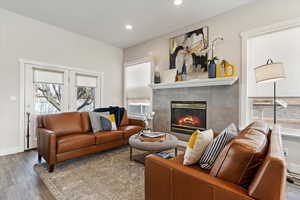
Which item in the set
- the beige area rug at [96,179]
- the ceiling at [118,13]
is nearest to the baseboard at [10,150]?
the beige area rug at [96,179]

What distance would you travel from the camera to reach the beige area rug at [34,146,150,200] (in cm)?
183

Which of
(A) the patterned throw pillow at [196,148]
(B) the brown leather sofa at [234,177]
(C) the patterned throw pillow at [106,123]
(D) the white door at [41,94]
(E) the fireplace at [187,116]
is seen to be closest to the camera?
(B) the brown leather sofa at [234,177]

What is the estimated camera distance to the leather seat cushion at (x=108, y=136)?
2.96 meters

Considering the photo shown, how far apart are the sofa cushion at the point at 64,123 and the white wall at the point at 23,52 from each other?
1.06 metres

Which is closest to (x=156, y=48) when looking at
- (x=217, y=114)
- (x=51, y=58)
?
(x=217, y=114)

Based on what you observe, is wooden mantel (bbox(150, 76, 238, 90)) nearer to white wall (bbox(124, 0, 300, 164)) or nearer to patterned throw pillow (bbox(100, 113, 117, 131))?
white wall (bbox(124, 0, 300, 164))

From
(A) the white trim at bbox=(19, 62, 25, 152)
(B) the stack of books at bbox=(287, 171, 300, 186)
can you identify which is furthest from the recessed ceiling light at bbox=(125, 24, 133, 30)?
(B) the stack of books at bbox=(287, 171, 300, 186)

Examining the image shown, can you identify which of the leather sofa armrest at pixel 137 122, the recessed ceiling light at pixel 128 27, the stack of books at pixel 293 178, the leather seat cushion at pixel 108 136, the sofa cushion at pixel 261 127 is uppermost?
the recessed ceiling light at pixel 128 27

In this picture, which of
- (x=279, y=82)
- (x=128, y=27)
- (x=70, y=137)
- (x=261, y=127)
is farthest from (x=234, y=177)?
(x=128, y=27)

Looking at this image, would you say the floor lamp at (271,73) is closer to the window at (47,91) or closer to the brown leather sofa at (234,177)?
the brown leather sofa at (234,177)

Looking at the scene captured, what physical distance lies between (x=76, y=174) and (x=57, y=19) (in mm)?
3351

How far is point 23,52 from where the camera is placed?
3.37 m

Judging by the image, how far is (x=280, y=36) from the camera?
8.50ft

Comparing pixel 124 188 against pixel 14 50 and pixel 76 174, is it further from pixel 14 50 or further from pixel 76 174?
pixel 14 50
